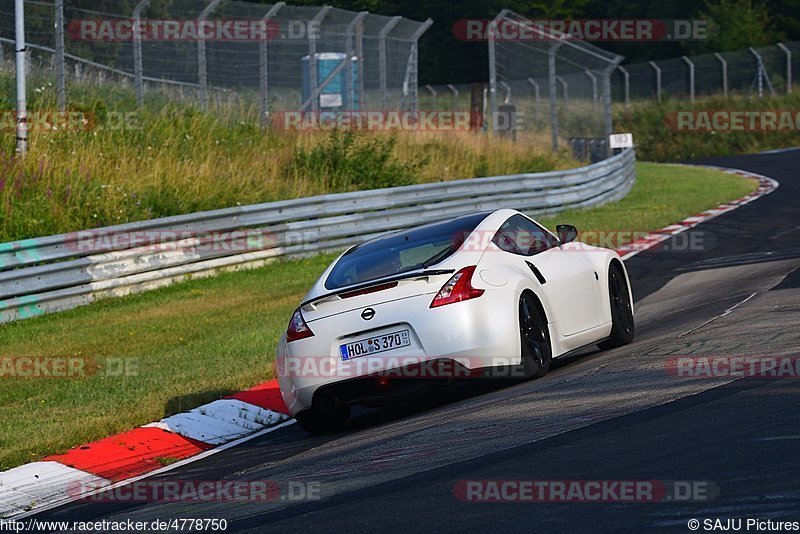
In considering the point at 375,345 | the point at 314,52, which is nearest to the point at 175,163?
the point at 314,52

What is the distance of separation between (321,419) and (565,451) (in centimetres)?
280

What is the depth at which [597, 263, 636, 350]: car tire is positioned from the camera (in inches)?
419

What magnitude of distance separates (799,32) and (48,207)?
203 feet

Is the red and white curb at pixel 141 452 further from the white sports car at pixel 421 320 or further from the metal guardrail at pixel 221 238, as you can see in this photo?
the metal guardrail at pixel 221 238

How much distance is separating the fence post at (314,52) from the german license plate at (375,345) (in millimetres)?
16346

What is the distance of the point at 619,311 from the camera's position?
10750mm

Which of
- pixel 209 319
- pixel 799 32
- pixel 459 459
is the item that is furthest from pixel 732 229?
pixel 799 32

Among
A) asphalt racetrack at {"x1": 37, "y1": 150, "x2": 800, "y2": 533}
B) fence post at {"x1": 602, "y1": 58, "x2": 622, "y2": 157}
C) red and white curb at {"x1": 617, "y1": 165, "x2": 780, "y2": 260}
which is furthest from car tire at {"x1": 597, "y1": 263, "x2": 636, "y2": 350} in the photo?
fence post at {"x1": 602, "y1": 58, "x2": 622, "y2": 157}

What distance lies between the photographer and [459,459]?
6852 millimetres

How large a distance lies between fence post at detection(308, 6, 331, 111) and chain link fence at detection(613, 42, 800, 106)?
94.8 feet

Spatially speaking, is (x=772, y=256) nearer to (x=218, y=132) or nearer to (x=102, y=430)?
(x=102, y=430)

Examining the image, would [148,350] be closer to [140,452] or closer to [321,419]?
[140,452]

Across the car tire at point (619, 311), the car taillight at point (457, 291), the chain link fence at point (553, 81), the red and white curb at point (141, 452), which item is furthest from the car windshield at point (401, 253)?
the chain link fence at point (553, 81)

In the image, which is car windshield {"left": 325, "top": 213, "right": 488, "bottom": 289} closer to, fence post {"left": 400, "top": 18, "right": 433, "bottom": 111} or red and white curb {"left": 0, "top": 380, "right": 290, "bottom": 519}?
red and white curb {"left": 0, "top": 380, "right": 290, "bottom": 519}
